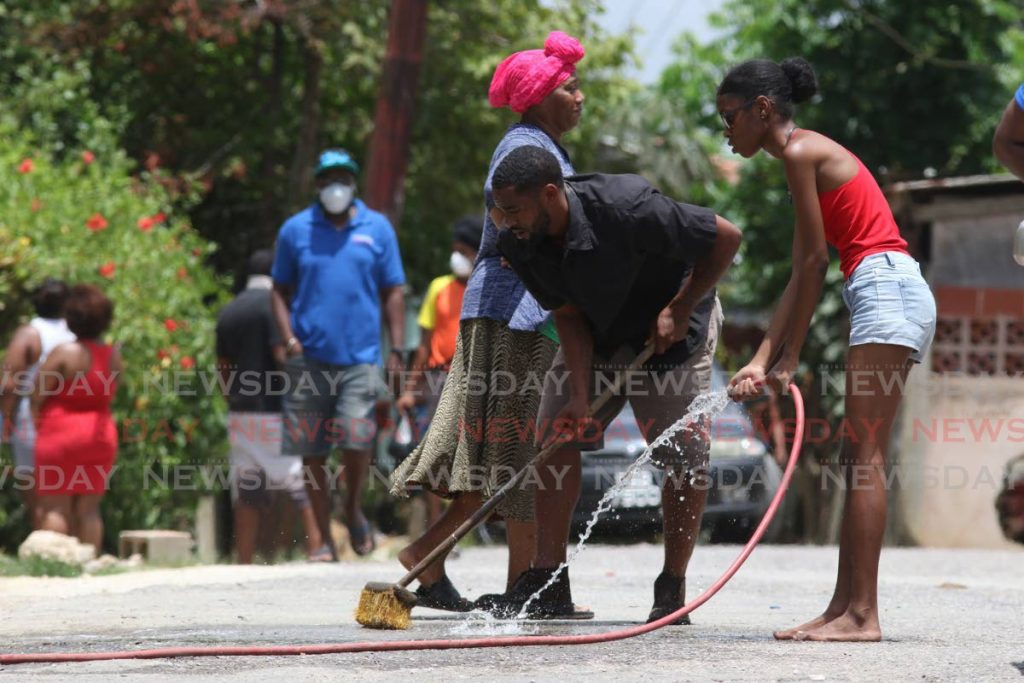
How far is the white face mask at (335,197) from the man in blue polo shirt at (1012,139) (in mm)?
5118

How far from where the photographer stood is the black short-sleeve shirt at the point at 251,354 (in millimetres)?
9891

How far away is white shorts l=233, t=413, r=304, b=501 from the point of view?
9906 millimetres

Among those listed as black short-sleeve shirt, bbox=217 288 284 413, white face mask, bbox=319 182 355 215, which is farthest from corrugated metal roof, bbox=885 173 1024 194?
black short-sleeve shirt, bbox=217 288 284 413

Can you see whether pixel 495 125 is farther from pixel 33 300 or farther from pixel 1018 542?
pixel 33 300

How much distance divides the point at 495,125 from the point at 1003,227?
6106 mm

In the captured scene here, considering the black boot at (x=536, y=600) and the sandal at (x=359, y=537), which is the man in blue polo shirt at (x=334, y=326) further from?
the black boot at (x=536, y=600)

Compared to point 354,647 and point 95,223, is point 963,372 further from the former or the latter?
point 354,647

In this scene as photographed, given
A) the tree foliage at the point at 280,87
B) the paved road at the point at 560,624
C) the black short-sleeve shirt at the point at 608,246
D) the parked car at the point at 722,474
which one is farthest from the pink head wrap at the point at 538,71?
the tree foliage at the point at 280,87

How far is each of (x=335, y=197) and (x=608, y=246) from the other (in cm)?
405

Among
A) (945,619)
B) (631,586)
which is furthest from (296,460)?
(945,619)

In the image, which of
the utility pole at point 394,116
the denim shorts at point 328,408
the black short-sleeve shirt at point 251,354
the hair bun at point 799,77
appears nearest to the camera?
the hair bun at point 799,77

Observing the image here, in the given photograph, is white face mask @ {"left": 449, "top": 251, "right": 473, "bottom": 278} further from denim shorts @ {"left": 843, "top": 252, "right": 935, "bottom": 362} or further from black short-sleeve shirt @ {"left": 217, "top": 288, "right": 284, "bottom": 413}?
denim shorts @ {"left": 843, "top": 252, "right": 935, "bottom": 362}

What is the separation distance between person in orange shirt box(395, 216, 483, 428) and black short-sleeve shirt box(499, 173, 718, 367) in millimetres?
4186

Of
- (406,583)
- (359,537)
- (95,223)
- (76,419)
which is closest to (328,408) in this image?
(359,537)
